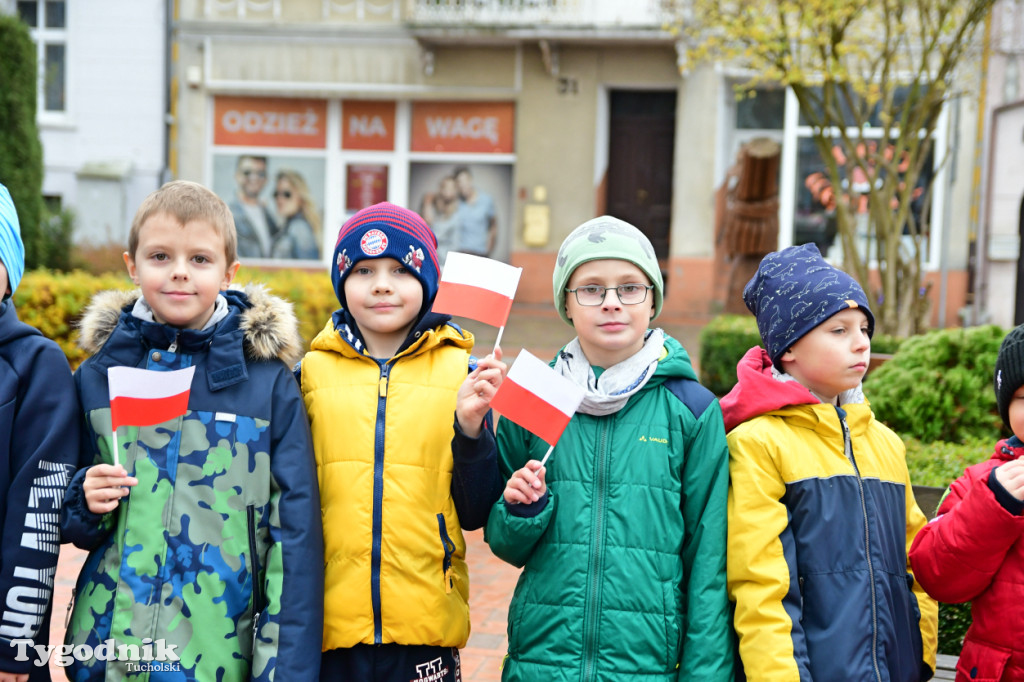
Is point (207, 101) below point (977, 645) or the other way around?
the other way around

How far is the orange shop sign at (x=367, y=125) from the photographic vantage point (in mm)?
18469

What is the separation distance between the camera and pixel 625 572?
2316 millimetres

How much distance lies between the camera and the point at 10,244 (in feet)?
8.18

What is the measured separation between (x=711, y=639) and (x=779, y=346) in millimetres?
762

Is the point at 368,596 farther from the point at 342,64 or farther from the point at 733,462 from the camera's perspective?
the point at 342,64

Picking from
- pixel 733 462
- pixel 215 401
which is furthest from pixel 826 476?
pixel 215 401

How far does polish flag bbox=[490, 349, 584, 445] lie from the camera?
2.23 metres

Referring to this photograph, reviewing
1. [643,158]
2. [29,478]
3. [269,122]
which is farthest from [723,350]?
[269,122]

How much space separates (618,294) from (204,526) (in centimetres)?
114

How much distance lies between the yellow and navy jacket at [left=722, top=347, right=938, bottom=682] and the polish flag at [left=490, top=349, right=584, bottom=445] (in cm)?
49

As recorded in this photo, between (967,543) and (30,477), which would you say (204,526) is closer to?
(30,477)

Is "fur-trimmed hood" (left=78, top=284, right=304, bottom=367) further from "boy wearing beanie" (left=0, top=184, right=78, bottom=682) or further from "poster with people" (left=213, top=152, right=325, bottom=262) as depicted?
"poster with people" (left=213, top=152, right=325, bottom=262)

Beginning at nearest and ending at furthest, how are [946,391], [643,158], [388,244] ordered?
[388,244], [946,391], [643,158]

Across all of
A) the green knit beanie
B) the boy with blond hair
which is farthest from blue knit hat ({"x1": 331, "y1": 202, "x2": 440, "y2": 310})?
the green knit beanie
